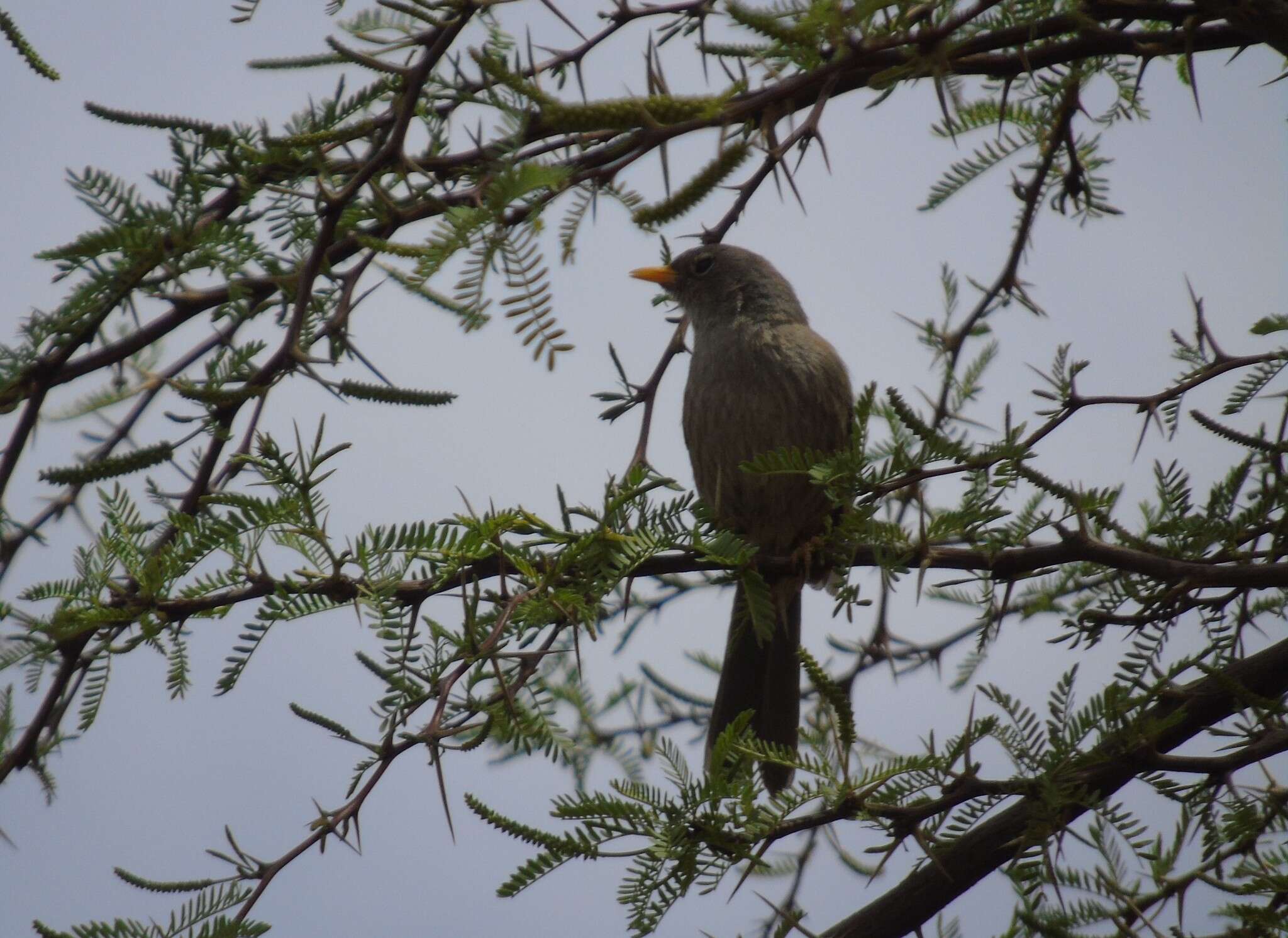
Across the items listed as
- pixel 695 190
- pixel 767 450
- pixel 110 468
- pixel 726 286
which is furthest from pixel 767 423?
pixel 110 468

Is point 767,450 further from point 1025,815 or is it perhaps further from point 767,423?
point 1025,815

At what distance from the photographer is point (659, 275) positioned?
6.04 m

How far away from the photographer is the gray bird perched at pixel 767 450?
503 centimetres

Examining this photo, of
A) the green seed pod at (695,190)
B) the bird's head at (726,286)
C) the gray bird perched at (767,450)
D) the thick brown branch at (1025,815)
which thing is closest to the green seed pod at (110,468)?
the green seed pod at (695,190)

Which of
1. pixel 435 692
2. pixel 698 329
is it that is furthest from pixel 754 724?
pixel 435 692

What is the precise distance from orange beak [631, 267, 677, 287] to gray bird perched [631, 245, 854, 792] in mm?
728

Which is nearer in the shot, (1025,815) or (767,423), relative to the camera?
(1025,815)

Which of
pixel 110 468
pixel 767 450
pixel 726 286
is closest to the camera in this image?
pixel 110 468

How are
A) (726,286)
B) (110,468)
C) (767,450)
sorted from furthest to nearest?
(726,286) → (767,450) → (110,468)

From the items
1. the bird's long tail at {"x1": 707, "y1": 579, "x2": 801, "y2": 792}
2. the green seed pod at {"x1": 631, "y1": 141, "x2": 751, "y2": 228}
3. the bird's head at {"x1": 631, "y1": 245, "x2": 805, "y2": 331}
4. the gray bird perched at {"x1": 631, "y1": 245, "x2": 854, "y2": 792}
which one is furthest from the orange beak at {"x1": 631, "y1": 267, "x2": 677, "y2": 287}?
the green seed pod at {"x1": 631, "y1": 141, "x2": 751, "y2": 228}

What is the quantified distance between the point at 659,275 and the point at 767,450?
1.43 m

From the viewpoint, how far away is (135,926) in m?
2.33

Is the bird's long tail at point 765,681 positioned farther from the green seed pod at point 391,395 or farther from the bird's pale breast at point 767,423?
the green seed pod at point 391,395

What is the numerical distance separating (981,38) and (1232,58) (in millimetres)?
907
